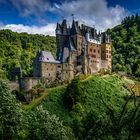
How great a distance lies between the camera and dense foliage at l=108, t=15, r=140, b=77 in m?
132

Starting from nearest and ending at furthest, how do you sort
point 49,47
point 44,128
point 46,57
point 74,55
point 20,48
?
1. point 44,128
2. point 46,57
3. point 74,55
4. point 20,48
5. point 49,47

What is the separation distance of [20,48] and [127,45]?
145ft

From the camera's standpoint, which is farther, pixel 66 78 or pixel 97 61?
pixel 97 61

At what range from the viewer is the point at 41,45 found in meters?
156

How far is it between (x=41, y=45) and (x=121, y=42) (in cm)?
3478

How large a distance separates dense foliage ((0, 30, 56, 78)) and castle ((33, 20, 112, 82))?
28.3 metres

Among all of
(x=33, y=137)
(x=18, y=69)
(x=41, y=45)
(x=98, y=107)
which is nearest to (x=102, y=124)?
(x=33, y=137)

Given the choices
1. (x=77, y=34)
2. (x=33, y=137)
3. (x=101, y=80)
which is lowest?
(x=33, y=137)

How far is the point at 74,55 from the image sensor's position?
90562mm

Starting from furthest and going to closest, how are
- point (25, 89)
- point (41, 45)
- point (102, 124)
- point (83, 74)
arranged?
point (41, 45)
point (83, 74)
point (25, 89)
point (102, 124)

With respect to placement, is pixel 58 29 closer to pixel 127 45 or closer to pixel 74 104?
pixel 74 104

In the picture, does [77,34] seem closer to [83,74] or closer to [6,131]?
[83,74]

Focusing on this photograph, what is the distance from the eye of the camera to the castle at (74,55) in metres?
84.2

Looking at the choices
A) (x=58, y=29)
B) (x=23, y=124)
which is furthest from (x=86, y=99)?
(x=23, y=124)
